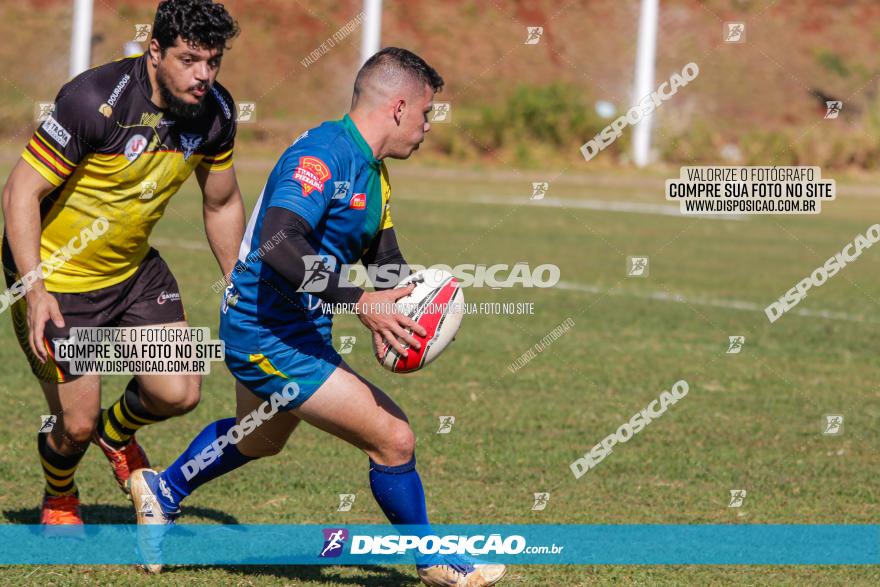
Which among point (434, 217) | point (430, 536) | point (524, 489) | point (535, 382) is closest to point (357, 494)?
point (524, 489)

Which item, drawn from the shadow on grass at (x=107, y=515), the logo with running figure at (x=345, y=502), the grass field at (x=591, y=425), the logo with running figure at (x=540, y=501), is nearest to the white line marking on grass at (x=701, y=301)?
the grass field at (x=591, y=425)

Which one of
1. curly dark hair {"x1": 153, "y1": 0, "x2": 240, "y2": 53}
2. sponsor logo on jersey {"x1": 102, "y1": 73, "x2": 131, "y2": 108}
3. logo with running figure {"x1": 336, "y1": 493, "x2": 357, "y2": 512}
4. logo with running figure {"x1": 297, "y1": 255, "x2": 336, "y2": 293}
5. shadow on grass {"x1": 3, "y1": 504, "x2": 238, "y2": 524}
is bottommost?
shadow on grass {"x1": 3, "y1": 504, "x2": 238, "y2": 524}

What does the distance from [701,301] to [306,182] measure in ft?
34.3

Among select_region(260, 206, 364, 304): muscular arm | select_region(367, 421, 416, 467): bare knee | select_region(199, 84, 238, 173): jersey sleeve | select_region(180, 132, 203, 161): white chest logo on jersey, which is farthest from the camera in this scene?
select_region(199, 84, 238, 173): jersey sleeve

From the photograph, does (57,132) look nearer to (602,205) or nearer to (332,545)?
(332,545)

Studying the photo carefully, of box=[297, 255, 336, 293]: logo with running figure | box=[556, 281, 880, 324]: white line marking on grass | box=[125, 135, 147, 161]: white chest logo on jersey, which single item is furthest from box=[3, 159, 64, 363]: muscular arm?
box=[556, 281, 880, 324]: white line marking on grass

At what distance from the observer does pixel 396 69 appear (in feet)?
18.0

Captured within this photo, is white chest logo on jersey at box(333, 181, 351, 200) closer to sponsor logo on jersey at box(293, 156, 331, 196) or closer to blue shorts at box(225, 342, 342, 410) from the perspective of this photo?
sponsor logo on jersey at box(293, 156, 331, 196)

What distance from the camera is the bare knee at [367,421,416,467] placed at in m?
5.59

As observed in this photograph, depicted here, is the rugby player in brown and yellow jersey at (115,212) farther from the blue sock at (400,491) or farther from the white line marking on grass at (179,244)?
the white line marking on grass at (179,244)

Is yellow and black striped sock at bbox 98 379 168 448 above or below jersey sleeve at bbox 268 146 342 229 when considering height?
below

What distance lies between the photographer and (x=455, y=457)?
8391 millimetres

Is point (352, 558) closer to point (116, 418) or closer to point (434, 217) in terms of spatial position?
point (116, 418)

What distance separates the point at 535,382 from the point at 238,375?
17.3 feet
